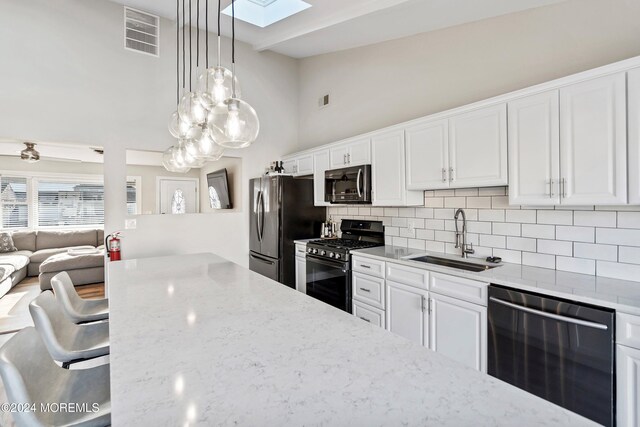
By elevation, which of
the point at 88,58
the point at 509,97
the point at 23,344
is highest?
the point at 88,58

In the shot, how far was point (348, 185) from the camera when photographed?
11.4 ft

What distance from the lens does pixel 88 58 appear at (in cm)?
339

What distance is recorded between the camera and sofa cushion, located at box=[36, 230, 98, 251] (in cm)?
648

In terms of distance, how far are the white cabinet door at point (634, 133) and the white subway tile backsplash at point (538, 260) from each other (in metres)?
0.70

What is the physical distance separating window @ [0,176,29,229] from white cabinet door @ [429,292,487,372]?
8.43 m

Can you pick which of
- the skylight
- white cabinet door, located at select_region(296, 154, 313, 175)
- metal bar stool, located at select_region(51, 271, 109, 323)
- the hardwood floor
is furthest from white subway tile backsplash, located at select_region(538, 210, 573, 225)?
the hardwood floor

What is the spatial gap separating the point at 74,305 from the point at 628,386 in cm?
Answer: 321

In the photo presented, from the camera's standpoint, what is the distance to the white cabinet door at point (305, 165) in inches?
163

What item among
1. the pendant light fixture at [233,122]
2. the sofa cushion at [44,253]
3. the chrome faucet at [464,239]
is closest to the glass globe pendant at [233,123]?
the pendant light fixture at [233,122]

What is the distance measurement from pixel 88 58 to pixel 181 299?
3.24 meters

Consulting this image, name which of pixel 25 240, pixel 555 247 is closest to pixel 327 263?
pixel 555 247

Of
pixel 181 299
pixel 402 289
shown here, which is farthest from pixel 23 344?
pixel 402 289

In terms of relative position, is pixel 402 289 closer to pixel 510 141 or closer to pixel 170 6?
pixel 510 141

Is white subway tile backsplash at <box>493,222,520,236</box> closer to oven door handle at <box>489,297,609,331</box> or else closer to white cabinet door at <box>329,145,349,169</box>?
oven door handle at <box>489,297,609,331</box>
